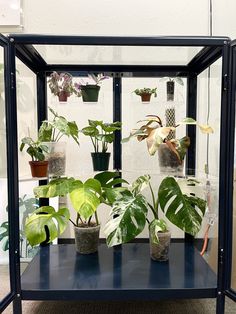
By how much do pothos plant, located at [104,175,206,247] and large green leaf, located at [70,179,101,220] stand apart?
12cm

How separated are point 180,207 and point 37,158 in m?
0.91

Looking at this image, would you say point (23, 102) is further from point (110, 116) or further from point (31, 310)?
point (31, 310)

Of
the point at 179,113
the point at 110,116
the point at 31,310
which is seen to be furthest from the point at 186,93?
the point at 31,310

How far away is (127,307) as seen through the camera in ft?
5.63

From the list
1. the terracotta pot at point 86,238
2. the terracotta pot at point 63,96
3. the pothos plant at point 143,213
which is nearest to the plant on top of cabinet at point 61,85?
the terracotta pot at point 63,96

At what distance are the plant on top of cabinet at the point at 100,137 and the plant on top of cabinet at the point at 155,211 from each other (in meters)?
0.33

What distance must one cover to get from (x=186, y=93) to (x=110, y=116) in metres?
0.60

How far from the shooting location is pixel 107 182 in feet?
5.90

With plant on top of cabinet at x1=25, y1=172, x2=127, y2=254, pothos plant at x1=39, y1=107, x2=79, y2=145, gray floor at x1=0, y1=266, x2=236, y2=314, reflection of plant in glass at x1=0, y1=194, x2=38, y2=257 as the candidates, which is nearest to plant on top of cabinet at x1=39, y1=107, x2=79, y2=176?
pothos plant at x1=39, y1=107, x2=79, y2=145

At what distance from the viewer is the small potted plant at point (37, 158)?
1.66m

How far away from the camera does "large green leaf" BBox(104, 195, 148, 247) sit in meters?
1.34

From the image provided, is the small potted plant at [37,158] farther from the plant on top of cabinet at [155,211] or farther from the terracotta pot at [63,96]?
the plant on top of cabinet at [155,211]

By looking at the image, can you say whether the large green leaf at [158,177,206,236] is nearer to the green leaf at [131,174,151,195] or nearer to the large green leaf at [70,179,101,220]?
the green leaf at [131,174,151,195]

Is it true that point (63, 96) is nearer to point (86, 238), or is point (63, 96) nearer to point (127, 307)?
point (86, 238)
